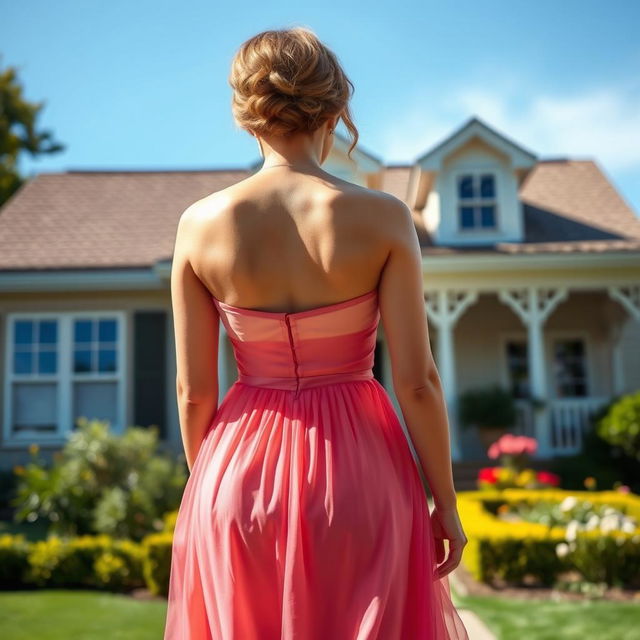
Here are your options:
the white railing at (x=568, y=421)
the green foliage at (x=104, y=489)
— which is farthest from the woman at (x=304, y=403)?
the white railing at (x=568, y=421)

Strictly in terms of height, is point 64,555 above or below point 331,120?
below

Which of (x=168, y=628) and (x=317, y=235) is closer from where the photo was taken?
(x=317, y=235)

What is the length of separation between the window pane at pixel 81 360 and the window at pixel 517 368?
769 cm

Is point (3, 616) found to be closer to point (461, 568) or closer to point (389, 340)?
point (461, 568)

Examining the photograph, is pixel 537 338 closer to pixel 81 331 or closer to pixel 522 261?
pixel 522 261

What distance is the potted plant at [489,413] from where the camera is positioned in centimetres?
1175

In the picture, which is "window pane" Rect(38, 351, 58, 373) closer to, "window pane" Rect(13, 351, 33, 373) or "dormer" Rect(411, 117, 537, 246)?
"window pane" Rect(13, 351, 33, 373)

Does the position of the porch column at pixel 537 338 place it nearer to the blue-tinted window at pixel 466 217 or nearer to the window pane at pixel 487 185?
the blue-tinted window at pixel 466 217

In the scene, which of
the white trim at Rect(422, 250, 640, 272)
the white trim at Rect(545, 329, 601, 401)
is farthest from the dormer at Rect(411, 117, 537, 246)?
the white trim at Rect(545, 329, 601, 401)

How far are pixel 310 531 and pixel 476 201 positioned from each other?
12068 millimetres

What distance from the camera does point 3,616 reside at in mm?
5148

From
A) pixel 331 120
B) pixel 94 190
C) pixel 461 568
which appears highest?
pixel 94 190

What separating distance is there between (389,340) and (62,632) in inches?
161

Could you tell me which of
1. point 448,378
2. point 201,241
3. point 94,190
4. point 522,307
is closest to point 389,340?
point 201,241
